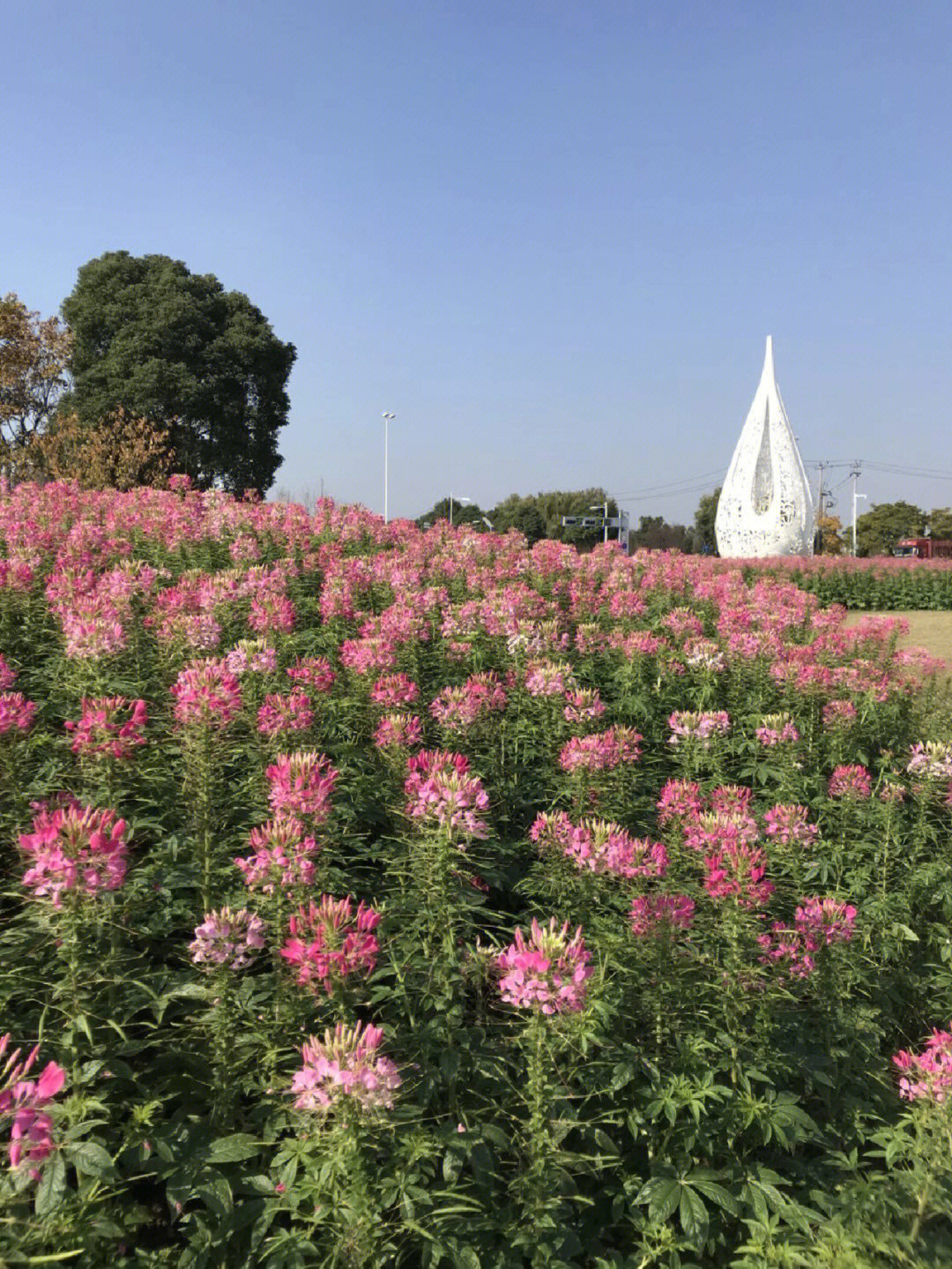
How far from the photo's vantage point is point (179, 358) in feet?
99.1

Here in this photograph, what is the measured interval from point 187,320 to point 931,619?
26.7m

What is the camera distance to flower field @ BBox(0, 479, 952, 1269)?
192cm

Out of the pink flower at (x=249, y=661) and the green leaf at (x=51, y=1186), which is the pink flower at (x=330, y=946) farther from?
the pink flower at (x=249, y=661)

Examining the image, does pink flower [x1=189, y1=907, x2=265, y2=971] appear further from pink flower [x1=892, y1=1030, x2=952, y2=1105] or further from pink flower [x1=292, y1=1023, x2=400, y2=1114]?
pink flower [x1=892, y1=1030, x2=952, y2=1105]

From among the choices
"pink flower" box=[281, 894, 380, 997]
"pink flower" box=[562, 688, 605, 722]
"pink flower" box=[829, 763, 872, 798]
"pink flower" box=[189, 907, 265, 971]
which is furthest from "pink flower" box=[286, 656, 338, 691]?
"pink flower" box=[829, 763, 872, 798]

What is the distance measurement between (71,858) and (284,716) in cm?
147

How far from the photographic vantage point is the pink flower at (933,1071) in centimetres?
220

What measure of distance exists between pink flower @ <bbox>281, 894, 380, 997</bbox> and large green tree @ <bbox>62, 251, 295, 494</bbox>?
28.3 m

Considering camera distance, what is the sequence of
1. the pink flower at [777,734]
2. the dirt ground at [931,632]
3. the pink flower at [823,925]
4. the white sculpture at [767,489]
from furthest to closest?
the white sculpture at [767,489]
the dirt ground at [931,632]
the pink flower at [777,734]
the pink flower at [823,925]

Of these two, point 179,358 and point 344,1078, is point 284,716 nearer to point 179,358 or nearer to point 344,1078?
point 344,1078

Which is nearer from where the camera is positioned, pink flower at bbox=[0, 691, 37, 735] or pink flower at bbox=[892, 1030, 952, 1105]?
pink flower at bbox=[892, 1030, 952, 1105]

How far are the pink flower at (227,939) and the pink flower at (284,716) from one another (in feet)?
4.16

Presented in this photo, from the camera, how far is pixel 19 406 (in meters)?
27.8

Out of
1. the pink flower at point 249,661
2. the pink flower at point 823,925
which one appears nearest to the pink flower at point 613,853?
the pink flower at point 823,925
